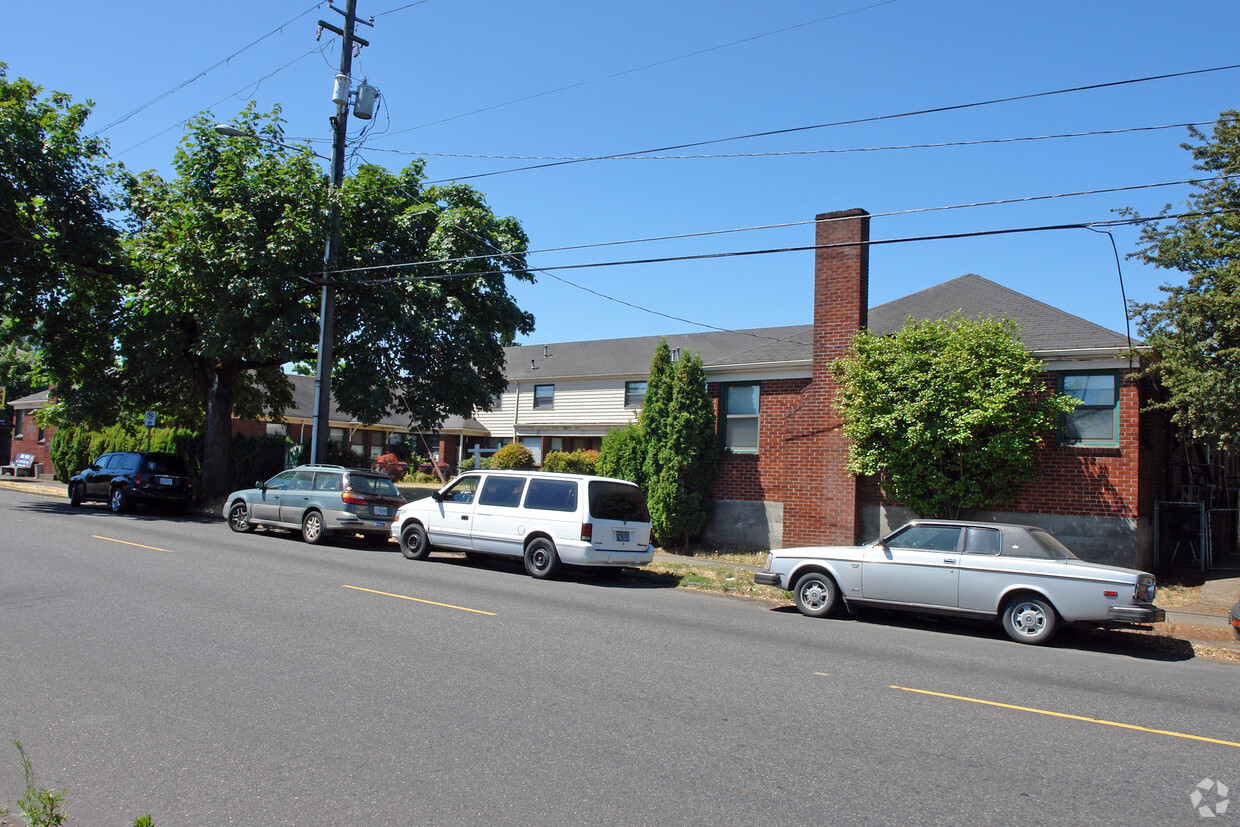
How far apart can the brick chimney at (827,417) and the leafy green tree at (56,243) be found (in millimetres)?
18915

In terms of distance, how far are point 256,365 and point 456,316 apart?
278 inches

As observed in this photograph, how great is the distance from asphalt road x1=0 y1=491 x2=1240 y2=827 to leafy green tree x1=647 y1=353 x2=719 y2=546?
23.7 ft

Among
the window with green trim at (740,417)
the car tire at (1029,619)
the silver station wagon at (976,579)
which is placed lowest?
the car tire at (1029,619)

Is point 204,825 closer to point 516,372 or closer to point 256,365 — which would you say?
point 256,365

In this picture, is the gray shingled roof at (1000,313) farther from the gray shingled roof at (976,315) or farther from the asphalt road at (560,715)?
the asphalt road at (560,715)

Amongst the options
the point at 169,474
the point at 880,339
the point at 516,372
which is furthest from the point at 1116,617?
the point at 516,372

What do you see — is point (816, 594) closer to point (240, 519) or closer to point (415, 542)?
point (415, 542)

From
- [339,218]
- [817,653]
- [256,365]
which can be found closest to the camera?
[817,653]

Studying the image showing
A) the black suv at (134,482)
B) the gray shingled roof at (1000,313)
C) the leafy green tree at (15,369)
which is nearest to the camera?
the gray shingled roof at (1000,313)

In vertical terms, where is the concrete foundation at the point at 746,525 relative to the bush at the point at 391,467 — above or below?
below

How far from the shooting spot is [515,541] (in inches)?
557

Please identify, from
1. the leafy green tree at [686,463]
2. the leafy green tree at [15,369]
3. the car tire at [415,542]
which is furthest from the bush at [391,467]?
the leafy green tree at [15,369]

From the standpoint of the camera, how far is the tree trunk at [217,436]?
2528 centimetres

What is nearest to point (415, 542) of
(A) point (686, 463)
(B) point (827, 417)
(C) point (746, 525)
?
(A) point (686, 463)
